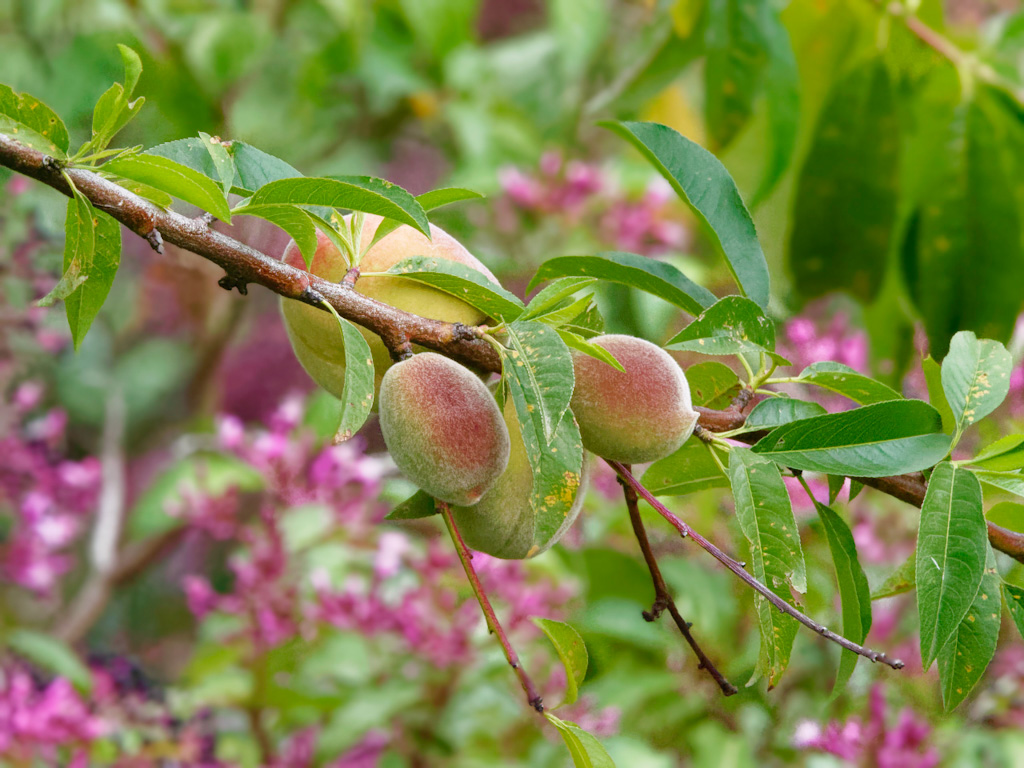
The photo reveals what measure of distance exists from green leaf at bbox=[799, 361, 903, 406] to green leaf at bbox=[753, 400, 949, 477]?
0.02m

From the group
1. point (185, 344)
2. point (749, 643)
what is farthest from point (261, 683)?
point (185, 344)

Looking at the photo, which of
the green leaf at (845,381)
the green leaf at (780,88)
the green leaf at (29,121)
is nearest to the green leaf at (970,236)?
the green leaf at (780,88)

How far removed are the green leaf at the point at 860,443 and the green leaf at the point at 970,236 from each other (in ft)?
1.44

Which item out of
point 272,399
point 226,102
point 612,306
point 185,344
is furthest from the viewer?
point 272,399

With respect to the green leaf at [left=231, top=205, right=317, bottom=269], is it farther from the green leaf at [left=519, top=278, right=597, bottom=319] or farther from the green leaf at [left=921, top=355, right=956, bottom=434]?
the green leaf at [left=921, top=355, right=956, bottom=434]

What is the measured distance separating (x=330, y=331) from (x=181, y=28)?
3.47 feet

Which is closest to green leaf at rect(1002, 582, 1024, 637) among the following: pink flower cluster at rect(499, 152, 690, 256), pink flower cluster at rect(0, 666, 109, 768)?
pink flower cluster at rect(0, 666, 109, 768)

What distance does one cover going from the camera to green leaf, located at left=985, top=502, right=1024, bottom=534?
0.35 meters

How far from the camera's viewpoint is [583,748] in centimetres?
30

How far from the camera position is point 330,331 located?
34cm

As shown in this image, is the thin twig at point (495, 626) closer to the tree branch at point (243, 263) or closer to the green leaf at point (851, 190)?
the tree branch at point (243, 263)

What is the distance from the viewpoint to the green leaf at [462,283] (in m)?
0.31

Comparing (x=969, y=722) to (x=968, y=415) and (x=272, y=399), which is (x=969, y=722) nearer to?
(x=968, y=415)

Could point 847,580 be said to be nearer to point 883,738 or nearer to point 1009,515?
point 1009,515
